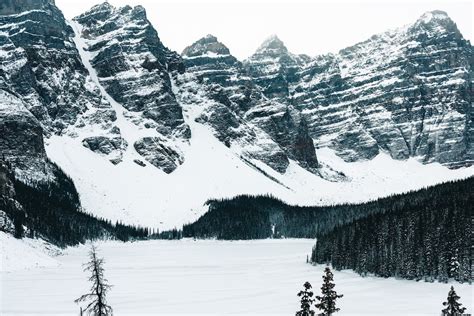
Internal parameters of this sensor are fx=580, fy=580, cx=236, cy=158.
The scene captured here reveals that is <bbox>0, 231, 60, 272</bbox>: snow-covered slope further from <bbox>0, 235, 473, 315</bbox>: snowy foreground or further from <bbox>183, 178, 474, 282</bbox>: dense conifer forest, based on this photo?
<bbox>183, 178, 474, 282</bbox>: dense conifer forest

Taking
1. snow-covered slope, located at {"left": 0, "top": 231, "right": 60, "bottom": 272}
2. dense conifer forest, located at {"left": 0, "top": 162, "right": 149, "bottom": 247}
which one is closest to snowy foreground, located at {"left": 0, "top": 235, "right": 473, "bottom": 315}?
snow-covered slope, located at {"left": 0, "top": 231, "right": 60, "bottom": 272}

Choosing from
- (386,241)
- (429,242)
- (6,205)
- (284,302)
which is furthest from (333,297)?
(6,205)

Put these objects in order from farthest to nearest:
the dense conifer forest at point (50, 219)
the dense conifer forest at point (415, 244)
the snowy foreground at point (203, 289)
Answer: the dense conifer forest at point (50, 219), the dense conifer forest at point (415, 244), the snowy foreground at point (203, 289)

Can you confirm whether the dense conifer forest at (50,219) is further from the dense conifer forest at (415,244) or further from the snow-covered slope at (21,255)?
the dense conifer forest at (415,244)

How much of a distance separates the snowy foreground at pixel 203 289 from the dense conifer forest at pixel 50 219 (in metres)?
14.1

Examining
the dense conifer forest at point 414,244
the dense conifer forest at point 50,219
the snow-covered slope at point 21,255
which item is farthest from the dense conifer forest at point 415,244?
the dense conifer forest at point 50,219

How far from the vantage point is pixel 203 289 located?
73188 mm

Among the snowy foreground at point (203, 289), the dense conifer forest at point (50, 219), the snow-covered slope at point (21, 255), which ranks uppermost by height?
the dense conifer forest at point (50, 219)

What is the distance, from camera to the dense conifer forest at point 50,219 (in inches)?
4562

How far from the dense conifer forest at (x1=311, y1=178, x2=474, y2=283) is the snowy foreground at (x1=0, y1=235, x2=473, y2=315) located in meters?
3.76

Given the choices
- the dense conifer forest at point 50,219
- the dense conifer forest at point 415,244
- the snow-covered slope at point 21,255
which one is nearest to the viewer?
the dense conifer forest at point 415,244

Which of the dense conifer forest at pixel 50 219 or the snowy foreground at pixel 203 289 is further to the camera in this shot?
the dense conifer forest at pixel 50 219

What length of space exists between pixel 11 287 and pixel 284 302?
32.5 meters

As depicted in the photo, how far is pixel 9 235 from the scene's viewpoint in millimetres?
99688
